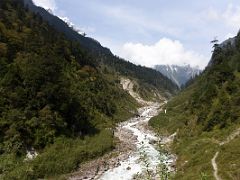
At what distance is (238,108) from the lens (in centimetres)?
7075

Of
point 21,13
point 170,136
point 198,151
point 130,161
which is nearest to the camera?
point 198,151

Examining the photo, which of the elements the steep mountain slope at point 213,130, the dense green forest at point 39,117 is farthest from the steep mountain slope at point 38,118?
the steep mountain slope at point 213,130

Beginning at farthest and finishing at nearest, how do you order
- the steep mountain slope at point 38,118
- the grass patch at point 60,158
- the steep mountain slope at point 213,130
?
the steep mountain slope at point 38,118 < the grass patch at point 60,158 < the steep mountain slope at point 213,130

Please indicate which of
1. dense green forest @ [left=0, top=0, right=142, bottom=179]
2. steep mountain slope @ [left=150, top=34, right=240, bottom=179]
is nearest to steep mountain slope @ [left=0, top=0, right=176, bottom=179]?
dense green forest @ [left=0, top=0, right=142, bottom=179]

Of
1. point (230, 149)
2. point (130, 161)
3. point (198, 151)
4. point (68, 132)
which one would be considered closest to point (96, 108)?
point (68, 132)

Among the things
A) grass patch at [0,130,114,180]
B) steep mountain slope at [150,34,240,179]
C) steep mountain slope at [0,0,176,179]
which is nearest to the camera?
steep mountain slope at [150,34,240,179]

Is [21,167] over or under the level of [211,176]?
under

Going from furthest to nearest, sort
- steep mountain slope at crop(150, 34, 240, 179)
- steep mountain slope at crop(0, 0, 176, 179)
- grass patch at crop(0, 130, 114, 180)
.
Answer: steep mountain slope at crop(0, 0, 176, 179) → grass patch at crop(0, 130, 114, 180) → steep mountain slope at crop(150, 34, 240, 179)

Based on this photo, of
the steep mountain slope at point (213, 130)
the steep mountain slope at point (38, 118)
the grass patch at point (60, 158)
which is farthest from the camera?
the steep mountain slope at point (38, 118)

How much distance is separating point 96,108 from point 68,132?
38.0m

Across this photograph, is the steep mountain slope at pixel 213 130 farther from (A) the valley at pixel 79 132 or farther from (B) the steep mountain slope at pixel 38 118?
(B) the steep mountain slope at pixel 38 118

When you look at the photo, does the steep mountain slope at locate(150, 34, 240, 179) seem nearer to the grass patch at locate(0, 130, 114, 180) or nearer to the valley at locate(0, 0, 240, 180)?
the valley at locate(0, 0, 240, 180)

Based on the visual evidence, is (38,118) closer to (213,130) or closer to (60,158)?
(60,158)

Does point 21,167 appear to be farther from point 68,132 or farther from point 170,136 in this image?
point 170,136
